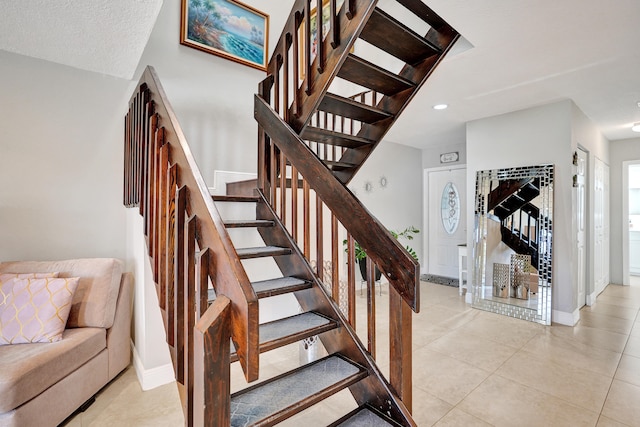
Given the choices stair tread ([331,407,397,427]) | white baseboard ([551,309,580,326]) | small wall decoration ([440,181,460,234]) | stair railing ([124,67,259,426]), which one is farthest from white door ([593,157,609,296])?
stair railing ([124,67,259,426])

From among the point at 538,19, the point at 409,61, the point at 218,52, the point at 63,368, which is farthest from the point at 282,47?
the point at 63,368

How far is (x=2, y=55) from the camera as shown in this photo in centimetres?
234

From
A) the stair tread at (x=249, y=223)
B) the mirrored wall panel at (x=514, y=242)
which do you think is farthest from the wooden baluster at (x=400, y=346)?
the mirrored wall panel at (x=514, y=242)

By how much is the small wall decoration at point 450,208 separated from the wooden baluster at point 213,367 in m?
5.73

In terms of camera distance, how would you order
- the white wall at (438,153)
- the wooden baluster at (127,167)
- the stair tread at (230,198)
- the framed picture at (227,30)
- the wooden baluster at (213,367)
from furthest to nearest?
Answer: the white wall at (438,153)
the framed picture at (227,30)
the wooden baluster at (127,167)
the stair tread at (230,198)
the wooden baluster at (213,367)

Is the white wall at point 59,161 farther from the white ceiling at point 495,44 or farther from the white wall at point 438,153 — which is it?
the white wall at point 438,153

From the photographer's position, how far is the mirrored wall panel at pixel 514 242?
12.0 ft

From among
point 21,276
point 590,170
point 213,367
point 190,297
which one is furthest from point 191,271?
point 590,170

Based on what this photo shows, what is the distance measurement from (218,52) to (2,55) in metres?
1.64

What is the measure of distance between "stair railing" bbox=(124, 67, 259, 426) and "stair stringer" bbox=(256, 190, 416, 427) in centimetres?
68

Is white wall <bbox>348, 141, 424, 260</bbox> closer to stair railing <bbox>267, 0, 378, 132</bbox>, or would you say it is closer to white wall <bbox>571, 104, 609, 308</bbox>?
white wall <bbox>571, 104, 609, 308</bbox>

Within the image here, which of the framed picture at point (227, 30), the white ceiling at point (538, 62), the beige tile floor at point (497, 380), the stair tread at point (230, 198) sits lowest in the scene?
the beige tile floor at point (497, 380)

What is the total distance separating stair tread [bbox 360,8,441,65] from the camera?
6.00 ft

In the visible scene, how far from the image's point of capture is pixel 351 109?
231 cm
